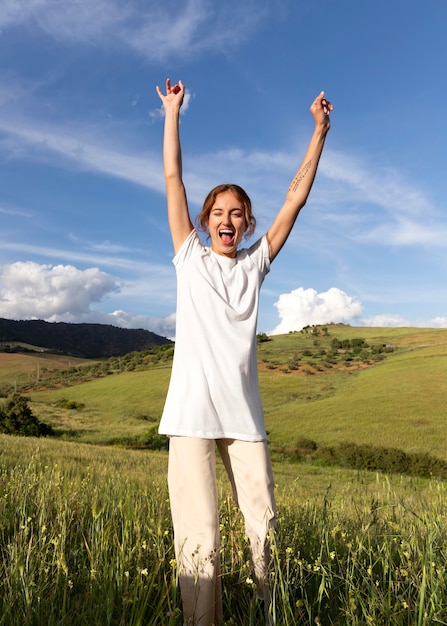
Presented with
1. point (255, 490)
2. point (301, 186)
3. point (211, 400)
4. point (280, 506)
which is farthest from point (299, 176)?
point (280, 506)

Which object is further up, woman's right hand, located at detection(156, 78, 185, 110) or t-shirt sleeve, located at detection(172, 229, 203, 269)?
woman's right hand, located at detection(156, 78, 185, 110)

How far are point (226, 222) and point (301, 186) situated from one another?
612mm

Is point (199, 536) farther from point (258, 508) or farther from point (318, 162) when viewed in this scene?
point (318, 162)

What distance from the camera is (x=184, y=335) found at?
2.94 metres

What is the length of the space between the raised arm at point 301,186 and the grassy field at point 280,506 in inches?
66.6

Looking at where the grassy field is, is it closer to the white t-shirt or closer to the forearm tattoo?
the white t-shirt

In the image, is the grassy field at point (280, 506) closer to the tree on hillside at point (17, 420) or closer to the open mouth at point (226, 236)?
the open mouth at point (226, 236)

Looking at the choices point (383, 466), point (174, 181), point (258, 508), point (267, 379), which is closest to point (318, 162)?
point (174, 181)

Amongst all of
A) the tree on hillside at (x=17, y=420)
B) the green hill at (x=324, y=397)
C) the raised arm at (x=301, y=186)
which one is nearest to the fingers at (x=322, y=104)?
the raised arm at (x=301, y=186)

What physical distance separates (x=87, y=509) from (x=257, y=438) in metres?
2.07

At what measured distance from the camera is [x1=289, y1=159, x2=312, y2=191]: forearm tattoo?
3474 millimetres

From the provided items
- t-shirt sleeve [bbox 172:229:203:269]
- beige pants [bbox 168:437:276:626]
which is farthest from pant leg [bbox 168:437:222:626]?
t-shirt sleeve [bbox 172:229:203:269]

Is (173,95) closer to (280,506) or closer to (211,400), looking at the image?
(211,400)

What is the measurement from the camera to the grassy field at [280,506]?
7.91 ft
